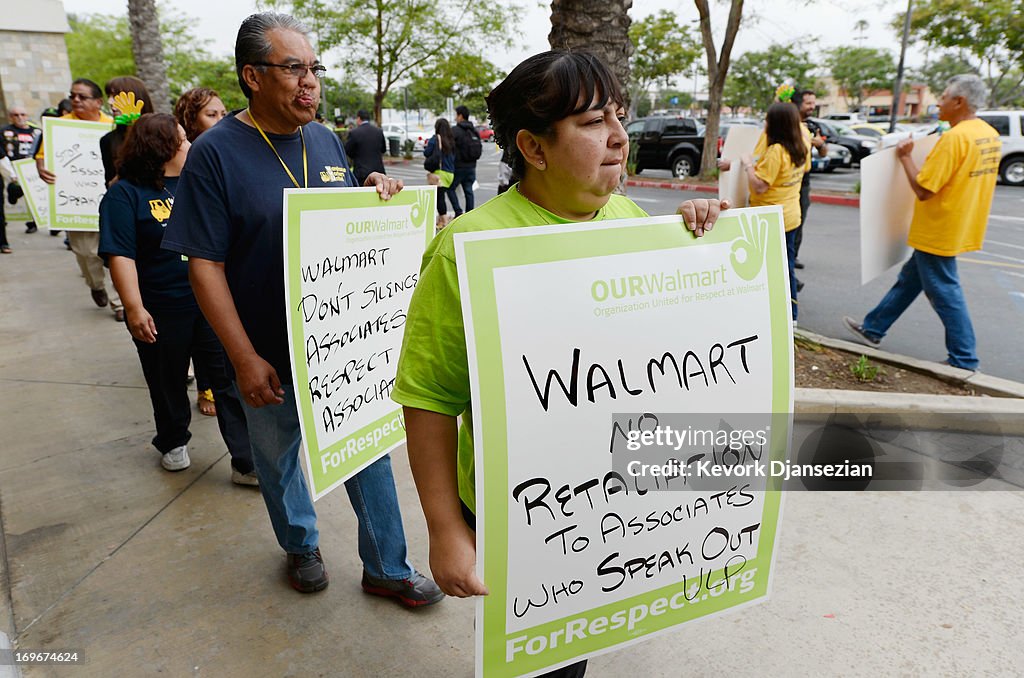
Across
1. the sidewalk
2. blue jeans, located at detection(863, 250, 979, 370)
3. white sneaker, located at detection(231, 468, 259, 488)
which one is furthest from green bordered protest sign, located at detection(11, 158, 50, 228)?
blue jeans, located at detection(863, 250, 979, 370)

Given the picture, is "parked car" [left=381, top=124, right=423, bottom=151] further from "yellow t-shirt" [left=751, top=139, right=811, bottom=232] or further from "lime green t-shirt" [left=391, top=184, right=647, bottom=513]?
"lime green t-shirt" [left=391, top=184, right=647, bottom=513]

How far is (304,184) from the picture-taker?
2395 mm

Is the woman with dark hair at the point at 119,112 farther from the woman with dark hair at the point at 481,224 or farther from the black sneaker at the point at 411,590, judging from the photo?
the woman with dark hair at the point at 481,224

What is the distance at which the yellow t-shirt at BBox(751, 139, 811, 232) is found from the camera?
573 centimetres

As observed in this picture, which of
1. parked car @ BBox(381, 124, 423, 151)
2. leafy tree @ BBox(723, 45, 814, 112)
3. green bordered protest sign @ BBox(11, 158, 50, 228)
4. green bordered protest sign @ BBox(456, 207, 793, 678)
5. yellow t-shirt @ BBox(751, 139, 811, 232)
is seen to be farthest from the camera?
leafy tree @ BBox(723, 45, 814, 112)

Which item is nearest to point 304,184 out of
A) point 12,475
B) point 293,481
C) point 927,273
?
point 293,481

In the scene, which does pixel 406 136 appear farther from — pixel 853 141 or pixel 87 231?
pixel 87 231

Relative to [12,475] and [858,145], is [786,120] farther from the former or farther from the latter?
[858,145]

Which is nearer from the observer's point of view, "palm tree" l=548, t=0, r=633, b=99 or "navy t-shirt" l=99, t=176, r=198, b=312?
"navy t-shirt" l=99, t=176, r=198, b=312

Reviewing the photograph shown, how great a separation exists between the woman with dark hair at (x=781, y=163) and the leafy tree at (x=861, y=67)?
194 feet

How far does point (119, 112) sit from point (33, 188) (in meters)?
4.87

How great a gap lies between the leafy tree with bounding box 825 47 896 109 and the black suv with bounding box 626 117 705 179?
43.9 meters

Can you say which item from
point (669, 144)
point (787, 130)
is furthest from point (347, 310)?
point (669, 144)

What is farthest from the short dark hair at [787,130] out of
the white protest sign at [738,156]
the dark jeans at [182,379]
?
the dark jeans at [182,379]
